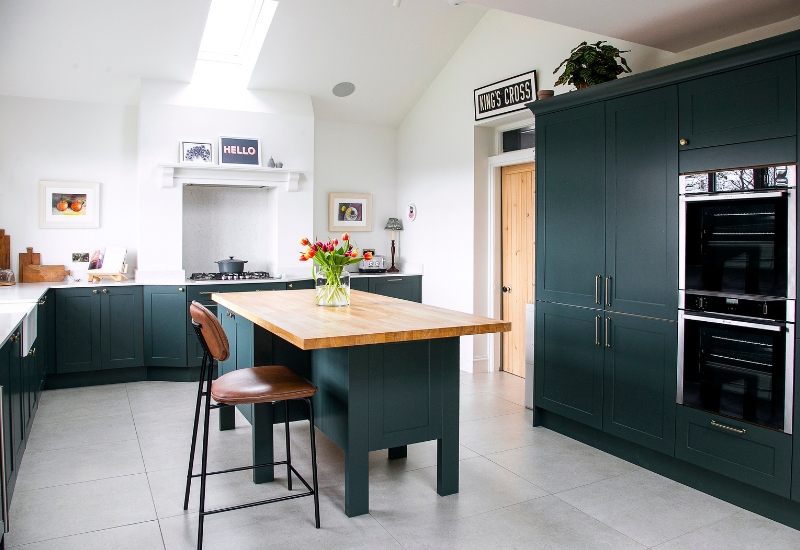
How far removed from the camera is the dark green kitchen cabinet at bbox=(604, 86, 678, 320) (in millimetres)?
3268

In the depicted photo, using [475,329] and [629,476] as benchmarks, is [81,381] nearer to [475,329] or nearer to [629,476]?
[475,329]

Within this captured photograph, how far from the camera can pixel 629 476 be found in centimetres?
340

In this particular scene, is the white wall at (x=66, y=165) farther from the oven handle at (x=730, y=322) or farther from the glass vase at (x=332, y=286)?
the oven handle at (x=730, y=322)

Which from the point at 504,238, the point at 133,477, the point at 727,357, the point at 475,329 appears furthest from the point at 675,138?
the point at 133,477

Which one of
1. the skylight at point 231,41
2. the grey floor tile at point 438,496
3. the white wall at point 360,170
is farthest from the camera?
the white wall at point 360,170

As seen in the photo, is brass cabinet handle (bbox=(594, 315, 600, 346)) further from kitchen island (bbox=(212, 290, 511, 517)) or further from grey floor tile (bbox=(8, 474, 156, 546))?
grey floor tile (bbox=(8, 474, 156, 546))

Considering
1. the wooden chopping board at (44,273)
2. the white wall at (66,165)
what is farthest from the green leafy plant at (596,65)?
the wooden chopping board at (44,273)

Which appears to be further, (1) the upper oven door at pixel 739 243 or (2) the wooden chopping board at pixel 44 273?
(2) the wooden chopping board at pixel 44 273

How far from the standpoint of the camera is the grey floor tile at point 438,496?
290cm

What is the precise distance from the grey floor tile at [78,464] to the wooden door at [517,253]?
3.45 meters

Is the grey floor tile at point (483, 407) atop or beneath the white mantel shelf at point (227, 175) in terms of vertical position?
beneath

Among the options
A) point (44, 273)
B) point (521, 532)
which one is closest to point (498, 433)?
point (521, 532)

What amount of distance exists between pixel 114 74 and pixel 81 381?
2.86 m

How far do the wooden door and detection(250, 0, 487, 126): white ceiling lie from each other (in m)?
1.48
